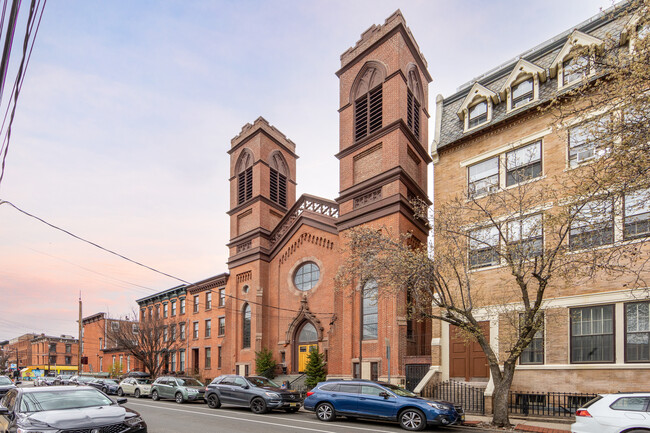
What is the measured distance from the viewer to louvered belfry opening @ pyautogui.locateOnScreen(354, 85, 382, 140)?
26797 millimetres

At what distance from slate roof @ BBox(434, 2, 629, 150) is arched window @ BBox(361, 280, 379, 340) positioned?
27.9 ft

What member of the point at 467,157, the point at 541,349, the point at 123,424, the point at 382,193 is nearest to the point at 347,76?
the point at 382,193

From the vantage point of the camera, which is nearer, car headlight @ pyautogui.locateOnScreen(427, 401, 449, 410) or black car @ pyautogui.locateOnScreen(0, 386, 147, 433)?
black car @ pyautogui.locateOnScreen(0, 386, 147, 433)

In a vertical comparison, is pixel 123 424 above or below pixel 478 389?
above

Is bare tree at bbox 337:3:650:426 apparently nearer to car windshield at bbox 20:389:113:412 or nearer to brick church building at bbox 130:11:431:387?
brick church building at bbox 130:11:431:387

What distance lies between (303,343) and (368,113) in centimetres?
1532

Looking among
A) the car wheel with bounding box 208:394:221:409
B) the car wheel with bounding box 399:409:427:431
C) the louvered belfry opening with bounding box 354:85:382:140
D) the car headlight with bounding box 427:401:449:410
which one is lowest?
the car wheel with bounding box 208:394:221:409

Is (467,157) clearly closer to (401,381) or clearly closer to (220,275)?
(401,381)

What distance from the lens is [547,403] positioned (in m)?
16.0

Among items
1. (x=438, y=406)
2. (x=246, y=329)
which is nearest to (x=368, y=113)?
(x=246, y=329)

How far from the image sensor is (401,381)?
21.5 m

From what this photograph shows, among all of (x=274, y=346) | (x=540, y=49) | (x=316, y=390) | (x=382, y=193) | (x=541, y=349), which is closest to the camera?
(x=316, y=390)

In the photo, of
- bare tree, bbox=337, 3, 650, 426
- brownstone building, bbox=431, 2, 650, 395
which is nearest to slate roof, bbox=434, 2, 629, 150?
brownstone building, bbox=431, 2, 650, 395

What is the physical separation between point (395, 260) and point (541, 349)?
746cm
